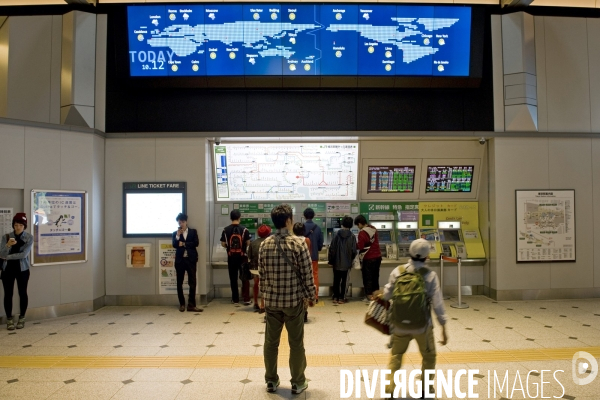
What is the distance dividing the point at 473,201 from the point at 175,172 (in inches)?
204

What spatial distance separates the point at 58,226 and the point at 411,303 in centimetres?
537

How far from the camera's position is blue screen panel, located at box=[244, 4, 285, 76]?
256 inches

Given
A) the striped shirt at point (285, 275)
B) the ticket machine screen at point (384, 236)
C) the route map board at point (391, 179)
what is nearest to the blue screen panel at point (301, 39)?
the route map board at point (391, 179)

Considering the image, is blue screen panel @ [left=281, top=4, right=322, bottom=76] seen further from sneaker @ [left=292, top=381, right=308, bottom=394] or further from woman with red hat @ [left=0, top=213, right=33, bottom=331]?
sneaker @ [left=292, top=381, right=308, bottom=394]

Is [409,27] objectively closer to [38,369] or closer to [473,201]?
[473,201]

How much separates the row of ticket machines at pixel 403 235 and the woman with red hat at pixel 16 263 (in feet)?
8.98

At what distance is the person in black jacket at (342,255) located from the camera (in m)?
6.70

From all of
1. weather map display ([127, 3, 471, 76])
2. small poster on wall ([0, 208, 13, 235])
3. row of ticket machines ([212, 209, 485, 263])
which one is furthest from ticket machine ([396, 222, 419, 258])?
small poster on wall ([0, 208, 13, 235])

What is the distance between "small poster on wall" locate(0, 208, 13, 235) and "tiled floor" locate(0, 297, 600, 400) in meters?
1.33

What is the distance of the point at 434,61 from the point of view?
667 centimetres

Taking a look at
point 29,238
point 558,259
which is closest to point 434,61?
point 558,259

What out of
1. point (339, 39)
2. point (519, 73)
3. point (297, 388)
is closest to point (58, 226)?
point (297, 388)

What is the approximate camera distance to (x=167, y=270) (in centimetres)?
684

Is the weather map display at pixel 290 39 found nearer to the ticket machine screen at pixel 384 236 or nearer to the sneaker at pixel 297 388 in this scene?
the ticket machine screen at pixel 384 236
